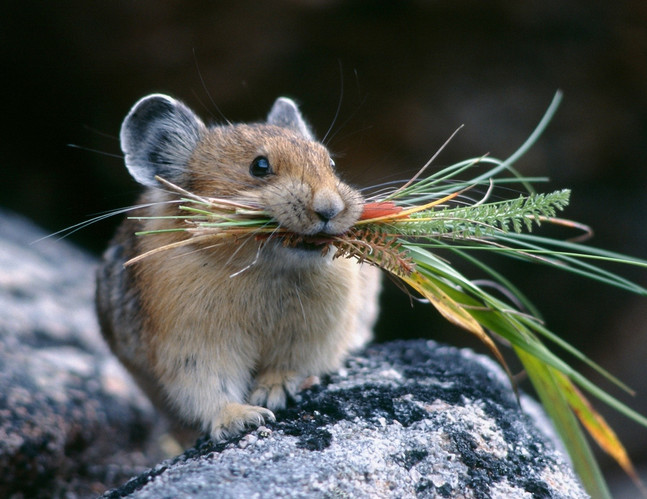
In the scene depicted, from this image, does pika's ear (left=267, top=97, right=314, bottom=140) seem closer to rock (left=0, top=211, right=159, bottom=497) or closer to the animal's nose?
the animal's nose

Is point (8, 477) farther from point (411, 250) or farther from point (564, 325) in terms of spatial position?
point (564, 325)

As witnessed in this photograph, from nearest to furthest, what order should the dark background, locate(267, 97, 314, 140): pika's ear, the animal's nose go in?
the animal's nose → locate(267, 97, 314, 140): pika's ear → the dark background

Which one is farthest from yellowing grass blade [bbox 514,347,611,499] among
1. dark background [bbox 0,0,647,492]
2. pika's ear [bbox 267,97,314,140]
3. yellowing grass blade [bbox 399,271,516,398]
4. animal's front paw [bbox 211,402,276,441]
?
dark background [bbox 0,0,647,492]

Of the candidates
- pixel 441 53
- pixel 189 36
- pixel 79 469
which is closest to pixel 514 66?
pixel 441 53

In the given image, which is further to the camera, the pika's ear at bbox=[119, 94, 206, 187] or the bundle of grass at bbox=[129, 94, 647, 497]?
the pika's ear at bbox=[119, 94, 206, 187]

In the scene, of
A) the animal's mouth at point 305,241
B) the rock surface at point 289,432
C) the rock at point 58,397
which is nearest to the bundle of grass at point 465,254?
the animal's mouth at point 305,241

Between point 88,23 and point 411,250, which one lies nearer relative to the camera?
point 411,250

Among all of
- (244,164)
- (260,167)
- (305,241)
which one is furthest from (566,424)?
(244,164)
